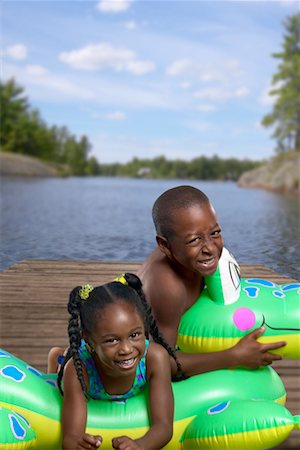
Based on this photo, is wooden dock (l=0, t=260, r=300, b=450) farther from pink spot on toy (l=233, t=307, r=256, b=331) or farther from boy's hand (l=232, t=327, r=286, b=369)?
pink spot on toy (l=233, t=307, r=256, b=331)

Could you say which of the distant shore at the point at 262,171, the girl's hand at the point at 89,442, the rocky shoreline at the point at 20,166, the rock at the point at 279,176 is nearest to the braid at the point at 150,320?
the girl's hand at the point at 89,442

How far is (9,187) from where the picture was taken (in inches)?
789

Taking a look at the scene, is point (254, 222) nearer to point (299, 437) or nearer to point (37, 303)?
point (37, 303)

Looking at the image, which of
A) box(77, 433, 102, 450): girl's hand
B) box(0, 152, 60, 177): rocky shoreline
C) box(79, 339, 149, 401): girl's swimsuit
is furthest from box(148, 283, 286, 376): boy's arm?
box(0, 152, 60, 177): rocky shoreline

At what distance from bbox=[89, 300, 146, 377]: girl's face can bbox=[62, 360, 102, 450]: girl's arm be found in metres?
0.13

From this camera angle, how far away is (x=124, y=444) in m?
1.72

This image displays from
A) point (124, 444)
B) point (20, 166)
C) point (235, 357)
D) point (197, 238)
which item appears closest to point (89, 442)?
point (124, 444)

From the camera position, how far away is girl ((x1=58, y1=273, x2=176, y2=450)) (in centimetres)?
173

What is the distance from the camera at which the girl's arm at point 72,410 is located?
1794 mm

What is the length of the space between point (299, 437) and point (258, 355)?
0.28 metres

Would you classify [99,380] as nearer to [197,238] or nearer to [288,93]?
[197,238]

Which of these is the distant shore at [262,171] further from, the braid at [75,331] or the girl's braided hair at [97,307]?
the braid at [75,331]

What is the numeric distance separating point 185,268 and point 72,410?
537mm

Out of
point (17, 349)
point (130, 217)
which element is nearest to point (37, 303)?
point (17, 349)
